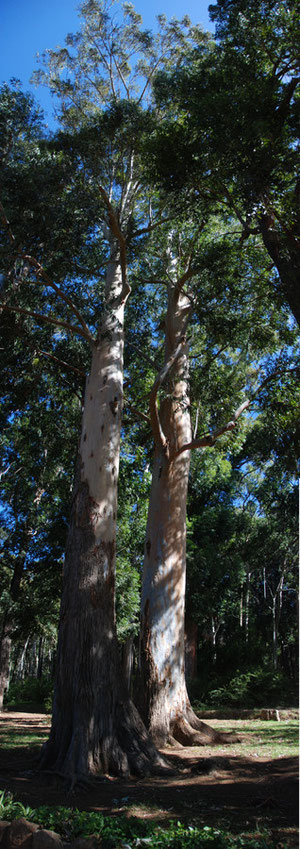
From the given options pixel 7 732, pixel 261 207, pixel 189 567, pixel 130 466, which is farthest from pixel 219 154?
pixel 189 567

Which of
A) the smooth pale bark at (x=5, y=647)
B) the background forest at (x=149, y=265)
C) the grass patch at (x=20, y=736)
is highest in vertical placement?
the background forest at (x=149, y=265)

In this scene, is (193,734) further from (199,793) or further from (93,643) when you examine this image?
(199,793)

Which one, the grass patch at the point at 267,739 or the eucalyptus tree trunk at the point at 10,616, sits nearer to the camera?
the grass patch at the point at 267,739

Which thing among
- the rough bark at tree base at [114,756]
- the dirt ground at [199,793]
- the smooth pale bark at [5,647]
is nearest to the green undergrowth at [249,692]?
the smooth pale bark at [5,647]

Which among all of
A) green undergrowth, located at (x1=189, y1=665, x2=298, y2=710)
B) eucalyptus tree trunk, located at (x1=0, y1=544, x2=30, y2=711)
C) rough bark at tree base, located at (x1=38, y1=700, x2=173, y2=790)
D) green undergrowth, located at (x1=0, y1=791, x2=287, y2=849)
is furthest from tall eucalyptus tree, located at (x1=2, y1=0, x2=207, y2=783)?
green undergrowth, located at (x1=189, y1=665, x2=298, y2=710)

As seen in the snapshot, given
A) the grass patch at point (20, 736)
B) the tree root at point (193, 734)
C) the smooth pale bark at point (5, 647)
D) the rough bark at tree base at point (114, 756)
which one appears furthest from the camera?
the smooth pale bark at point (5, 647)

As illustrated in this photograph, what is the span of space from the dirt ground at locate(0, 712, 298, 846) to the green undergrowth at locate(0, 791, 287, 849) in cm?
34

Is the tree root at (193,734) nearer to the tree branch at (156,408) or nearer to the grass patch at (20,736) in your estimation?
the grass patch at (20,736)

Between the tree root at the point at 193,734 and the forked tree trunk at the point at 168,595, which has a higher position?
the forked tree trunk at the point at 168,595

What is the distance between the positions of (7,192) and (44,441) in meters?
6.75

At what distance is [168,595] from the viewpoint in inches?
365

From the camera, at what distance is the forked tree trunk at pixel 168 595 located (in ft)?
28.3

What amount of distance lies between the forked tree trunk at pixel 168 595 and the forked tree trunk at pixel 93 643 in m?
1.45

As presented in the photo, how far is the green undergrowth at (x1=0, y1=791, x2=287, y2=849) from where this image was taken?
11.4ft
